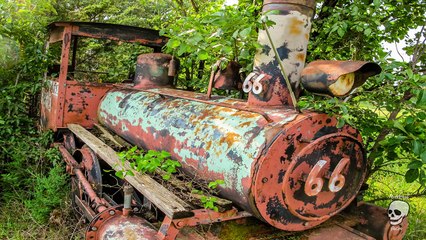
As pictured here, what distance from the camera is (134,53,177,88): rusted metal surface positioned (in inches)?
195

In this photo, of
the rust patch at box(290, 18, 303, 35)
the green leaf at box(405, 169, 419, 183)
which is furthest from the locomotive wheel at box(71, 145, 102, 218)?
the green leaf at box(405, 169, 419, 183)

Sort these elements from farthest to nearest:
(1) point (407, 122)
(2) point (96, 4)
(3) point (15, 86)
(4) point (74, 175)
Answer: (2) point (96, 4), (3) point (15, 86), (4) point (74, 175), (1) point (407, 122)

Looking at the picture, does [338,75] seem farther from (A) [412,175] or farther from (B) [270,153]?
(A) [412,175]

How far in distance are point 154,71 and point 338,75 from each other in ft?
10.0

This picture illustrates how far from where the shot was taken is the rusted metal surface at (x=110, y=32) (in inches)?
193

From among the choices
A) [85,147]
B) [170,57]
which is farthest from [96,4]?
[85,147]

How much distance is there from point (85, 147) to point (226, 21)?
97.6 inches

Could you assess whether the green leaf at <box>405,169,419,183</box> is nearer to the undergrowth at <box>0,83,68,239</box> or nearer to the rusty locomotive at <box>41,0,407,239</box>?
the rusty locomotive at <box>41,0,407,239</box>

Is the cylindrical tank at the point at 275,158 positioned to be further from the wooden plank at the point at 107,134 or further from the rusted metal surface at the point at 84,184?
the wooden plank at the point at 107,134

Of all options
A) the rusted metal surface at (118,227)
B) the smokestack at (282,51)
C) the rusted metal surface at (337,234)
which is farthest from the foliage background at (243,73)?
the rusted metal surface at (118,227)

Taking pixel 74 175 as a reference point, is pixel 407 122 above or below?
above

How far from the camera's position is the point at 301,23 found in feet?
9.24

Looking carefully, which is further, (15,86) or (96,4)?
(96,4)

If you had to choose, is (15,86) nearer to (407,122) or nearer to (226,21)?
(226,21)
